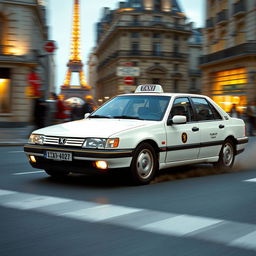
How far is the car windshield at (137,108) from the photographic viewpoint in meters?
7.77

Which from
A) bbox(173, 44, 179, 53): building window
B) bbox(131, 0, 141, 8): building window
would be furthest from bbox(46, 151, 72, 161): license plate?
bbox(131, 0, 141, 8): building window

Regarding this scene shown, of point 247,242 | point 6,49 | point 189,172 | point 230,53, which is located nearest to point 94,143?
point 189,172

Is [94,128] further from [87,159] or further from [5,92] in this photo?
[5,92]

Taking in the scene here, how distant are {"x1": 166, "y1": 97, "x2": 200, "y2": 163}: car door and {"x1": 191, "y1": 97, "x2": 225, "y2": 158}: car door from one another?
6.7 inches

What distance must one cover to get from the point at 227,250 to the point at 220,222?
3.24ft

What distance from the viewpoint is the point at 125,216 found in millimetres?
5090

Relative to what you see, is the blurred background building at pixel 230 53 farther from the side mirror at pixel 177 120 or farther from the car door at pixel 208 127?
the side mirror at pixel 177 120

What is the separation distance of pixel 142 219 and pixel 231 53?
104ft

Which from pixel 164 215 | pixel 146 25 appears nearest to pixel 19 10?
pixel 164 215

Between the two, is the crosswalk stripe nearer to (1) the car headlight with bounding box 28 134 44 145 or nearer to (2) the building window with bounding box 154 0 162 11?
(1) the car headlight with bounding box 28 134 44 145

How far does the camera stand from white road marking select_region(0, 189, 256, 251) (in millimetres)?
4352

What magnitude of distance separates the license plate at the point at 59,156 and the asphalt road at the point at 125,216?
0.41 m

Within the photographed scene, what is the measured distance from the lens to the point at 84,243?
404 centimetres

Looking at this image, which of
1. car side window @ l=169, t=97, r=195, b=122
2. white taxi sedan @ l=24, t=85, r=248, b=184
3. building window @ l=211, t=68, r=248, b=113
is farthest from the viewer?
building window @ l=211, t=68, r=248, b=113
